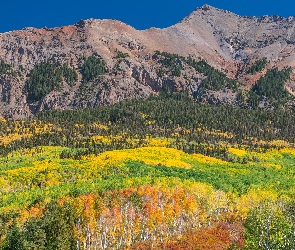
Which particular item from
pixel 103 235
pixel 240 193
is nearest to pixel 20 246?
pixel 103 235

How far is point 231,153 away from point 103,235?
376 ft

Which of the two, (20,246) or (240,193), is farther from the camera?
(240,193)

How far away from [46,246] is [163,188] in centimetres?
3379

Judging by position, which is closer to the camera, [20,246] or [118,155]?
[20,246]

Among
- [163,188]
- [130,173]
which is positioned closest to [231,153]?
[130,173]

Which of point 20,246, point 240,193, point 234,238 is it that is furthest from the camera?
point 240,193

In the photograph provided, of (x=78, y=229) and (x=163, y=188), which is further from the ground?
(x=163, y=188)

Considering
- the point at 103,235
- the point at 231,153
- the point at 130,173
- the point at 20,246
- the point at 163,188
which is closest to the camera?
the point at 20,246

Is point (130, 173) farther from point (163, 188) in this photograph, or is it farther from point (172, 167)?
point (163, 188)

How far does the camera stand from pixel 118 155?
14338cm

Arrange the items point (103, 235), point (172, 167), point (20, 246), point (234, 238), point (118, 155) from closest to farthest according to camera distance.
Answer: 1. point (20, 246)
2. point (234, 238)
3. point (103, 235)
4. point (172, 167)
5. point (118, 155)

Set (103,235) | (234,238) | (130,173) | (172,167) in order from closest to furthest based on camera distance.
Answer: (234,238) → (103,235) → (130,173) → (172,167)

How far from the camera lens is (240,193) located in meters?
97.8

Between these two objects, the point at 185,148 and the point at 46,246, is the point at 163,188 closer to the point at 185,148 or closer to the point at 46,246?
the point at 46,246
